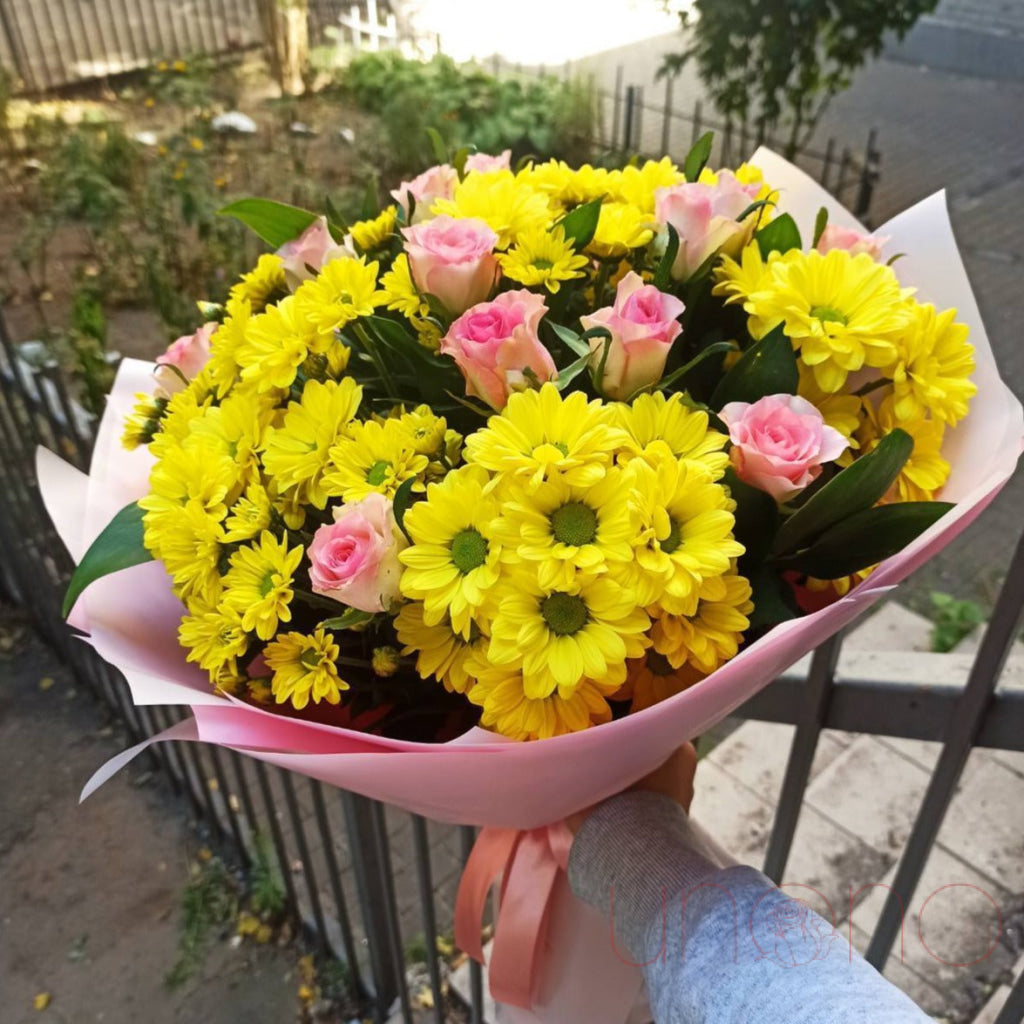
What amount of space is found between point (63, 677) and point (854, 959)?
2.65 m

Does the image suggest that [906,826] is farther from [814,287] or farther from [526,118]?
[526,118]

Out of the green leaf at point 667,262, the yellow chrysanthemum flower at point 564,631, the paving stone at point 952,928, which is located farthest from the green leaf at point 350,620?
the paving stone at point 952,928

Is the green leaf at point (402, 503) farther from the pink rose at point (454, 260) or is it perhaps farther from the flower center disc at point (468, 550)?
the pink rose at point (454, 260)

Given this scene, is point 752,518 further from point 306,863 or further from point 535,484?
point 306,863

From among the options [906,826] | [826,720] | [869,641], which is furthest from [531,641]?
[869,641]

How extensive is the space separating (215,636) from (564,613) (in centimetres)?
27

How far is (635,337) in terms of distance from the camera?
0.68 metres

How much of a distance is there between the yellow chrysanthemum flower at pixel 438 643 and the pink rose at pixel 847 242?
46 cm

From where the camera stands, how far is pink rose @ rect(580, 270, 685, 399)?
26.9 inches

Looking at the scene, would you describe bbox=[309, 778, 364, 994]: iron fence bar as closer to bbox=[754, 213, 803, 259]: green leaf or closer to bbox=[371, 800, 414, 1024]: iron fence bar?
bbox=[371, 800, 414, 1024]: iron fence bar

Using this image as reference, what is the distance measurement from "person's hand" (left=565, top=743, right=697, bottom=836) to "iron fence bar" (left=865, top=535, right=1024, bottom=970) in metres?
0.27

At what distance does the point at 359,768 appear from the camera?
26.3 inches

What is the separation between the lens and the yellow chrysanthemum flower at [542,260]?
0.77 metres

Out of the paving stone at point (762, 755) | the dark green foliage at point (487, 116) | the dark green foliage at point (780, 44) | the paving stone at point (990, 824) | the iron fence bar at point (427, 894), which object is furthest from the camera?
the dark green foliage at point (487, 116)
